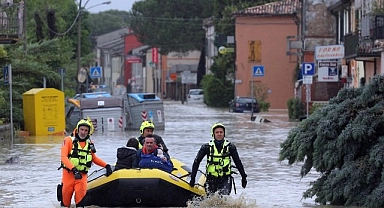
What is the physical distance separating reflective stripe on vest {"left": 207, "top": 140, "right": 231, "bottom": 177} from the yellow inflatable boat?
0.67 meters

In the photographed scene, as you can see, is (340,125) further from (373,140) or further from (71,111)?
(71,111)

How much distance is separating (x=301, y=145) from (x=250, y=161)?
9294 mm

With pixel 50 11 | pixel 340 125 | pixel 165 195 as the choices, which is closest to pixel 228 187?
pixel 165 195

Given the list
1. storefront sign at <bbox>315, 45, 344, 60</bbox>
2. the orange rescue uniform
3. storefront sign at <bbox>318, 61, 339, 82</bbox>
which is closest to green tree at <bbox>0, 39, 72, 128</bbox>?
storefront sign at <bbox>318, 61, 339, 82</bbox>

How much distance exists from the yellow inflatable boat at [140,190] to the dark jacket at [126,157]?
30 cm

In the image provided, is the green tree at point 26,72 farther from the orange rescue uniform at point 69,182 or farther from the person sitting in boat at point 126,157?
the orange rescue uniform at point 69,182

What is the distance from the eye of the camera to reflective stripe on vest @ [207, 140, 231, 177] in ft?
47.1

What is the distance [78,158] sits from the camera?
1403 centimetres

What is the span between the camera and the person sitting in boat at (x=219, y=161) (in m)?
14.3

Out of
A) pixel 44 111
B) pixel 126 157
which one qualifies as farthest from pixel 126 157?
pixel 44 111

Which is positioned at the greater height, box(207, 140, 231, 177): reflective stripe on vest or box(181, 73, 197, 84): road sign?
box(207, 140, 231, 177): reflective stripe on vest

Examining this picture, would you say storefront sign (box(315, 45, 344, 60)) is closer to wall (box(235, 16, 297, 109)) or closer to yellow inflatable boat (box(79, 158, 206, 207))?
yellow inflatable boat (box(79, 158, 206, 207))

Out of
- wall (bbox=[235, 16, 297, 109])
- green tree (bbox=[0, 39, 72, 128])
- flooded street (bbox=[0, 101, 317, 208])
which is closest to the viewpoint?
flooded street (bbox=[0, 101, 317, 208])

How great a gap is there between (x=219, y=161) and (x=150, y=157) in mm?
1349
